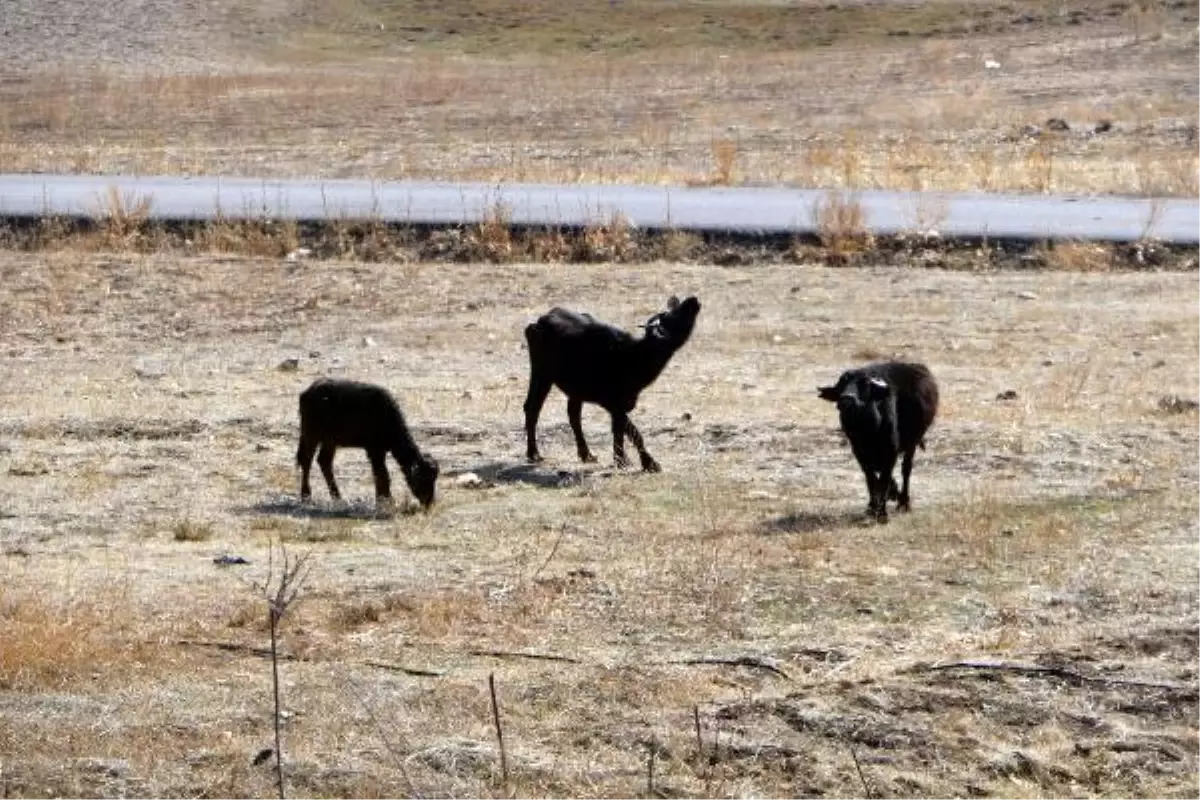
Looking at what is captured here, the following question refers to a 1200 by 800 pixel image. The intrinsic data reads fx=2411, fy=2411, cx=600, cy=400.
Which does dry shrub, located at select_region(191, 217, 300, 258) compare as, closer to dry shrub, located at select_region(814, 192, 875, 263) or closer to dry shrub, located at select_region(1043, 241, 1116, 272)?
dry shrub, located at select_region(814, 192, 875, 263)

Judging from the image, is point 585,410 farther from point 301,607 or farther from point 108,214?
point 108,214

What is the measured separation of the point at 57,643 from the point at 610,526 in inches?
155

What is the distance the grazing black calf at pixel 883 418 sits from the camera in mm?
13344

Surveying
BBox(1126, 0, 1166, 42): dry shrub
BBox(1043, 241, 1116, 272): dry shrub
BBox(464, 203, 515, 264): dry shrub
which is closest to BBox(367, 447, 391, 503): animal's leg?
BBox(464, 203, 515, 264): dry shrub

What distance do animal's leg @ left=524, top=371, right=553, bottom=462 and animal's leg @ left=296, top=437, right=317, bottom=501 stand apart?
186 centimetres

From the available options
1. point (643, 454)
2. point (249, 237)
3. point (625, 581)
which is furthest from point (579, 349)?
point (249, 237)

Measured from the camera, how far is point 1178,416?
1733cm

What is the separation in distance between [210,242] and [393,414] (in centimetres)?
1331

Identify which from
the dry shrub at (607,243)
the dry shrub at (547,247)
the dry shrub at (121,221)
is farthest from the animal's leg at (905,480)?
the dry shrub at (121,221)

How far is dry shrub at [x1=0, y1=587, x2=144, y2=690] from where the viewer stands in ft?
32.9

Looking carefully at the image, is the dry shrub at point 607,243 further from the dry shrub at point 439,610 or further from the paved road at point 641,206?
the dry shrub at point 439,610

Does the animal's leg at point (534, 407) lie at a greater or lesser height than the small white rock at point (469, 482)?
greater

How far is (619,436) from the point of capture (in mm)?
15445

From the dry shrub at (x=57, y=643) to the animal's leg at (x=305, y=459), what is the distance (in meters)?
3.19
